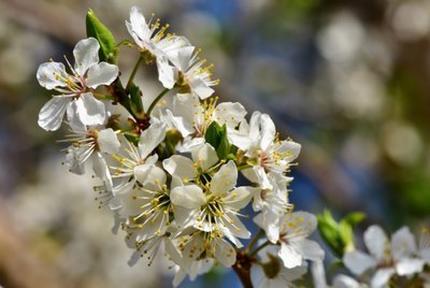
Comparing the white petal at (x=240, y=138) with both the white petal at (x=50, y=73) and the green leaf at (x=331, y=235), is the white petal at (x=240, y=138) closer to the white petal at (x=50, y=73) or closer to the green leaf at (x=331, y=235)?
the white petal at (x=50, y=73)

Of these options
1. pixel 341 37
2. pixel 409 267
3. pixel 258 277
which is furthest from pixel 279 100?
pixel 258 277

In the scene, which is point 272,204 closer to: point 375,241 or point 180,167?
point 180,167

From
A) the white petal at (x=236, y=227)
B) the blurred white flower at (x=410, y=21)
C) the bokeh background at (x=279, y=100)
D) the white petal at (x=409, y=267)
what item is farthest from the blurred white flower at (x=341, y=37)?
the white petal at (x=236, y=227)

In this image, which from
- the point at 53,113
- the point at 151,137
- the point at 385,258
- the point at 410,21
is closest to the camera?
the point at 151,137

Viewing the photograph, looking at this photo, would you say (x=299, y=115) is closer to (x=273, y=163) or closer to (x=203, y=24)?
(x=203, y=24)

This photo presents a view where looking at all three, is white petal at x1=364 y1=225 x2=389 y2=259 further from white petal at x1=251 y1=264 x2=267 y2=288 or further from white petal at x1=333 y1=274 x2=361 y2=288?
white petal at x1=251 y1=264 x2=267 y2=288

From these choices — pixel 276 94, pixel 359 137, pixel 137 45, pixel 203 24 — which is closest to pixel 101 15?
pixel 203 24
